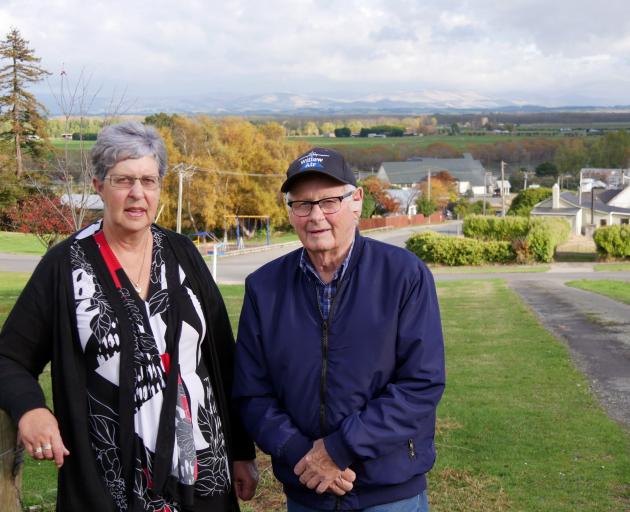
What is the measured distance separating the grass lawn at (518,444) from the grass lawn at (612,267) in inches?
1102

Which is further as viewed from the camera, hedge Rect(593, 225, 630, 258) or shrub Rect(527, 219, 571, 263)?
shrub Rect(527, 219, 571, 263)

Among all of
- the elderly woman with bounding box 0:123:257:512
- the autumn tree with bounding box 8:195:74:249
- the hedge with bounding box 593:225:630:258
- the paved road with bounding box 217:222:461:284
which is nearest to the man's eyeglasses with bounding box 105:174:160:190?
the elderly woman with bounding box 0:123:257:512

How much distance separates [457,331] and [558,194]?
5149 cm

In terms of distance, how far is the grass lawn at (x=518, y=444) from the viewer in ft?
20.2

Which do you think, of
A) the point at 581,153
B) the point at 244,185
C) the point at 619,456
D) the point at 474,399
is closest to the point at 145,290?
the point at 619,456

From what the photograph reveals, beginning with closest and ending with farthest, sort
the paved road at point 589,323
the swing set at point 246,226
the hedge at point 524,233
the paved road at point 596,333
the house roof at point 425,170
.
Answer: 1. the paved road at point 596,333
2. the paved road at point 589,323
3. the hedge at point 524,233
4. the swing set at point 246,226
5. the house roof at point 425,170

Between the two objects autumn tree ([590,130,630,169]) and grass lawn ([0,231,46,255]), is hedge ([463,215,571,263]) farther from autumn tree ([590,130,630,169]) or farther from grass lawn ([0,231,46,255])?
autumn tree ([590,130,630,169])

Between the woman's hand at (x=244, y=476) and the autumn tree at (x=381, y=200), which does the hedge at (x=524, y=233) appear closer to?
the autumn tree at (x=381, y=200)

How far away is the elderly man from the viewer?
3.22m

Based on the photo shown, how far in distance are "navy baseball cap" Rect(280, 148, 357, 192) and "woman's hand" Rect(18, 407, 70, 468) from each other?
1.22 m

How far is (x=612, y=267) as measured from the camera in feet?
141

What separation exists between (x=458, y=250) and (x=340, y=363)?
42.8m

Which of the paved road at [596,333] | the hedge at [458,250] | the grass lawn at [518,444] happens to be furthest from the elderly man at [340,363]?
the hedge at [458,250]

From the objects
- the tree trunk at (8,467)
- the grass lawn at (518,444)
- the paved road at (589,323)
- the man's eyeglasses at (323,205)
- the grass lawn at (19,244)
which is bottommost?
the grass lawn at (19,244)
